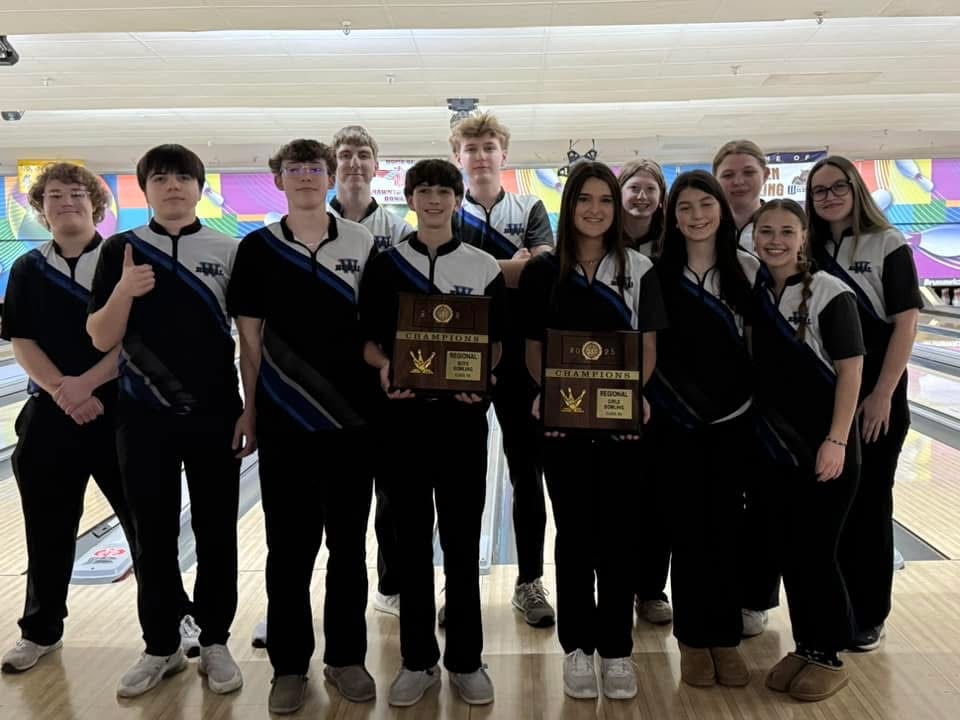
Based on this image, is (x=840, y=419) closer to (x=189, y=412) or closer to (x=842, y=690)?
(x=842, y=690)

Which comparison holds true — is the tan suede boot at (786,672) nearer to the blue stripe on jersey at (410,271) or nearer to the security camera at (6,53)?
the blue stripe on jersey at (410,271)

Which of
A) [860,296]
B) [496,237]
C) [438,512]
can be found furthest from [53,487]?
[860,296]

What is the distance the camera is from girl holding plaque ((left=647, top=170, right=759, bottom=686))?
204 centimetres

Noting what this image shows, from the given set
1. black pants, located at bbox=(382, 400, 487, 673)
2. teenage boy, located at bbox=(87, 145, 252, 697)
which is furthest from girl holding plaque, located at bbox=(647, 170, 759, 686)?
teenage boy, located at bbox=(87, 145, 252, 697)

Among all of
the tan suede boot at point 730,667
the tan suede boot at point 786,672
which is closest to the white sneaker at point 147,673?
the tan suede boot at point 730,667

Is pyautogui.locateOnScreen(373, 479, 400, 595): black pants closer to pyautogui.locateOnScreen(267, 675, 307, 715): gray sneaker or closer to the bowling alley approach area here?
the bowling alley approach area

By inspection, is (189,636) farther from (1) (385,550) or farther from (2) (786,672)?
(2) (786,672)

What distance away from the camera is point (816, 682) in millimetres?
2057

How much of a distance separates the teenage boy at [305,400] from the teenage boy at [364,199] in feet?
0.91

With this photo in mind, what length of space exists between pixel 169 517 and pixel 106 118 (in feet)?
29.4

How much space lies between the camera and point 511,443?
253cm

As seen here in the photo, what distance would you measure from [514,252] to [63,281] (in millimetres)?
1286

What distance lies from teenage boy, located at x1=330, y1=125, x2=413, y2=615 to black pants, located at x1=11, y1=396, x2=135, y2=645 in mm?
757

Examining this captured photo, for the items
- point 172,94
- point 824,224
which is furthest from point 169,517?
point 172,94
